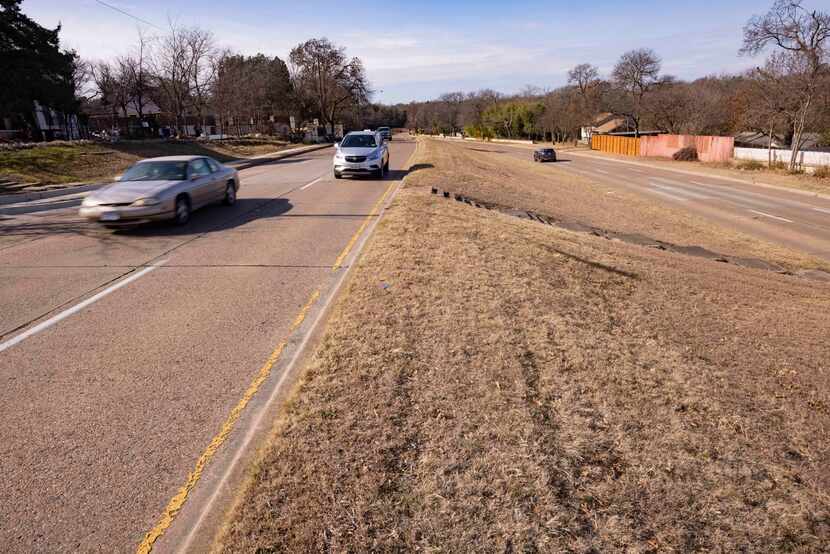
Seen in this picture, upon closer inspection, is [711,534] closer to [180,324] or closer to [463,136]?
[180,324]

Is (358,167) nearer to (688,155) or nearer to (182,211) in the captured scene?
(182,211)

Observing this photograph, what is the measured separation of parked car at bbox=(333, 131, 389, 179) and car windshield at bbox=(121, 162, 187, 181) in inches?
319

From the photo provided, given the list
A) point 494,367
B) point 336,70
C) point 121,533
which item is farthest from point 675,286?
point 336,70

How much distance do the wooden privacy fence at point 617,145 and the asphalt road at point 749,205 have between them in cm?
2562

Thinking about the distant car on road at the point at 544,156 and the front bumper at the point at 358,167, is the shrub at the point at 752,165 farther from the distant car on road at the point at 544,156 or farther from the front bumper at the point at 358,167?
the front bumper at the point at 358,167

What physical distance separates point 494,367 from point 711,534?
194 cm

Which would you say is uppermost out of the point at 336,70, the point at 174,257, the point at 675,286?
the point at 336,70

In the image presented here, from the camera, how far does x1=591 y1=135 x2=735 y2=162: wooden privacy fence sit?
4406 cm

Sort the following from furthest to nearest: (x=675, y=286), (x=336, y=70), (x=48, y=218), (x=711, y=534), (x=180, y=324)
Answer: (x=336, y=70) → (x=48, y=218) → (x=675, y=286) → (x=180, y=324) → (x=711, y=534)

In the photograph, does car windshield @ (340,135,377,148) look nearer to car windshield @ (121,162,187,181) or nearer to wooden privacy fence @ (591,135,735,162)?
car windshield @ (121,162,187,181)

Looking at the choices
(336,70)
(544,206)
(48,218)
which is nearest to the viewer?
(48,218)

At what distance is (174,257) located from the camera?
26.5ft

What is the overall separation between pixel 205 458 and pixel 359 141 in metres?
17.9

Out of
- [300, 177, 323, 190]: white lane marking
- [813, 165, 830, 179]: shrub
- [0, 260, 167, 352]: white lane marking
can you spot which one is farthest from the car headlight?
[813, 165, 830, 179]: shrub
